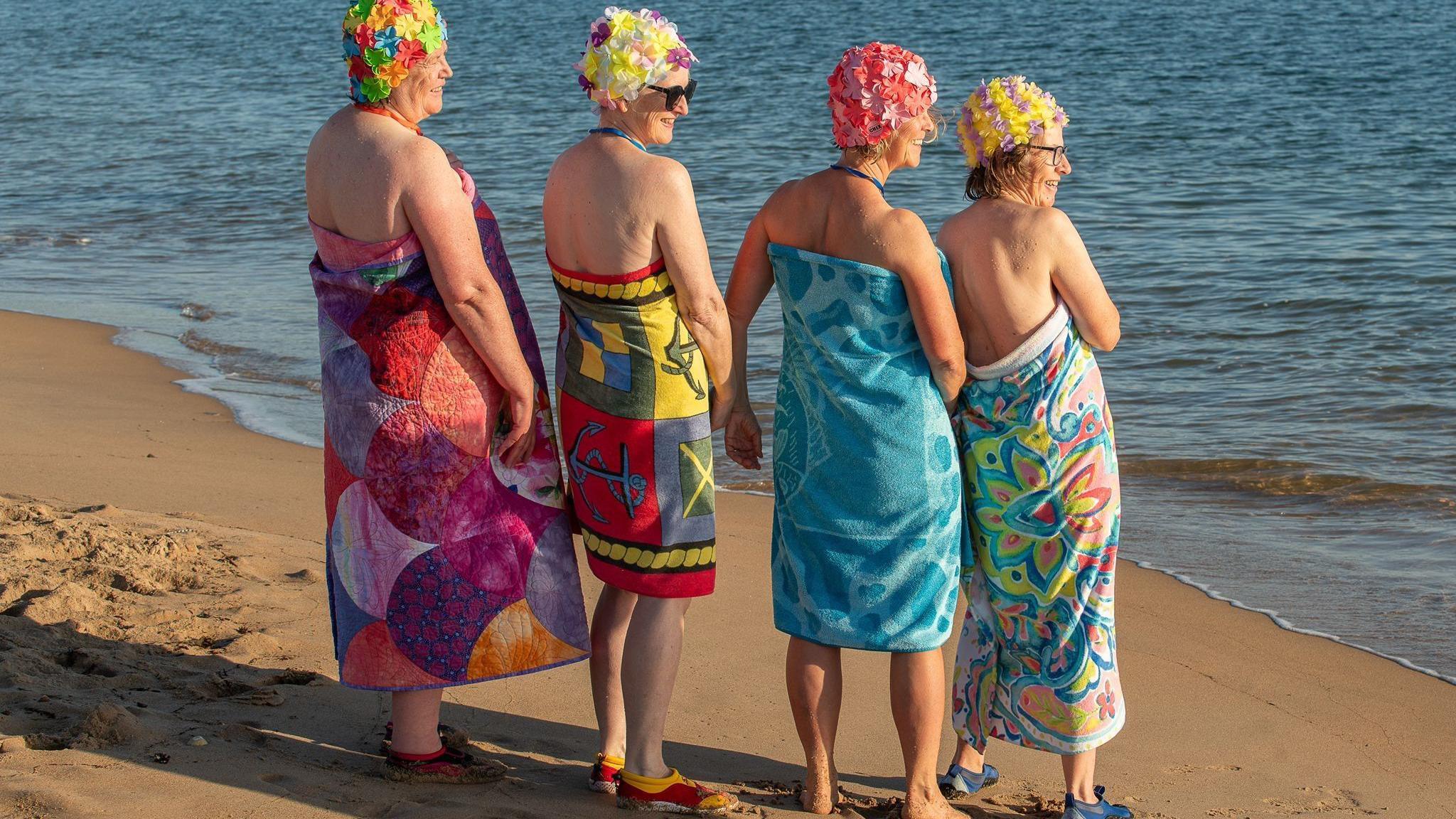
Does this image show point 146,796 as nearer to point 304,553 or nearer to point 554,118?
point 304,553

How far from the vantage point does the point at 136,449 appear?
6145mm

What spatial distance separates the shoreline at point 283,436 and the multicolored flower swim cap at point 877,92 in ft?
8.31

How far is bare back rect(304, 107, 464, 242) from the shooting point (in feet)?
9.66

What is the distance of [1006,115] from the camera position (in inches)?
125

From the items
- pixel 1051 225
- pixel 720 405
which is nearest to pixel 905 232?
pixel 1051 225

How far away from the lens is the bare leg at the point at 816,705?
327 cm

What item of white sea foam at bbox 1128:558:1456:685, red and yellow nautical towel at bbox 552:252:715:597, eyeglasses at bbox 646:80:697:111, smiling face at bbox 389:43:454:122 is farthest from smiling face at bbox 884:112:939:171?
white sea foam at bbox 1128:558:1456:685

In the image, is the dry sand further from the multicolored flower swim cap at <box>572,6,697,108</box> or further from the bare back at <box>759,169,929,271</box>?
the multicolored flower swim cap at <box>572,6,697,108</box>

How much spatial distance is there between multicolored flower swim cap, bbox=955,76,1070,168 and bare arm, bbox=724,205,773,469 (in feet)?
1.67

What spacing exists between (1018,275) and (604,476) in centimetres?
101

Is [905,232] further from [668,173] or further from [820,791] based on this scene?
[820,791]

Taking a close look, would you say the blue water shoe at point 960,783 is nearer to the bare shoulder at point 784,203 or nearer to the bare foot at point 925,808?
the bare foot at point 925,808

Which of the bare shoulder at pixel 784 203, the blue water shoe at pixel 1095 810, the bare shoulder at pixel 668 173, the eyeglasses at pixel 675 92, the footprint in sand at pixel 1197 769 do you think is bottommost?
the footprint in sand at pixel 1197 769

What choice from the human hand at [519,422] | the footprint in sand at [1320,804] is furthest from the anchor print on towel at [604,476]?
→ the footprint in sand at [1320,804]
